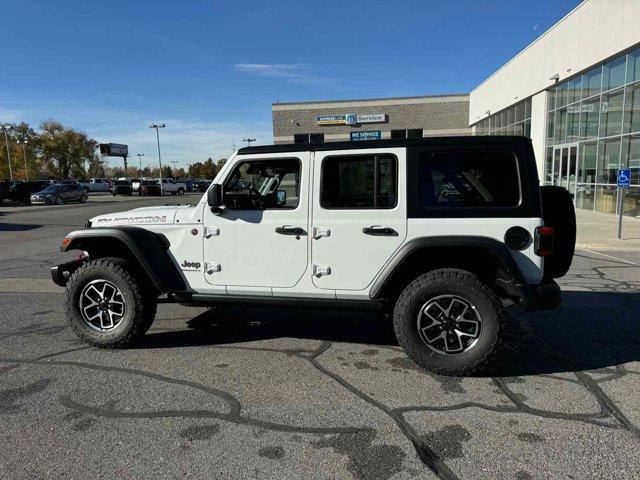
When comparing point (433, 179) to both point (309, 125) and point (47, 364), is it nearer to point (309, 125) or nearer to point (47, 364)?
point (47, 364)

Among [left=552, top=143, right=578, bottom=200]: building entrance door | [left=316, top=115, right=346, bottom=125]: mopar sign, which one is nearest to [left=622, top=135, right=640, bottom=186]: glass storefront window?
[left=552, top=143, right=578, bottom=200]: building entrance door

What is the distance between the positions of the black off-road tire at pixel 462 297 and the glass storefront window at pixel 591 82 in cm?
1697

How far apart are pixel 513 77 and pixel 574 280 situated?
2197 cm

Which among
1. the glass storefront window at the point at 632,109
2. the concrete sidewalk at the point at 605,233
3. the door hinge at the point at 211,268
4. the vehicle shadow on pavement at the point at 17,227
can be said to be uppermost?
the glass storefront window at the point at 632,109

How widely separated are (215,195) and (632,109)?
51.8ft

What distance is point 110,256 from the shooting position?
4.71 meters

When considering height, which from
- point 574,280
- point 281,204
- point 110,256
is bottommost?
point 574,280

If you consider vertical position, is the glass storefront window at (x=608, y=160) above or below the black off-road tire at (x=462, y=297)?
above

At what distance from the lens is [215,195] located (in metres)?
4.10

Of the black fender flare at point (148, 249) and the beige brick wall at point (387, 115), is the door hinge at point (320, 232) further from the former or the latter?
the beige brick wall at point (387, 115)

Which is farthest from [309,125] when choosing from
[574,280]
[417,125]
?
[574,280]

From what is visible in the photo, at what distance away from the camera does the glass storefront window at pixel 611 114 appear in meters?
15.6

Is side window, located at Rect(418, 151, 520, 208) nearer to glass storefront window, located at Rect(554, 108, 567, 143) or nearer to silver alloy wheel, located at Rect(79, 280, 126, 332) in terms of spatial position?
silver alloy wheel, located at Rect(79, 280, 126, 332)

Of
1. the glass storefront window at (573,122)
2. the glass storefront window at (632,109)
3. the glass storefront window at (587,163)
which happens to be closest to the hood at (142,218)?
the glass storefront window at (632,109)
